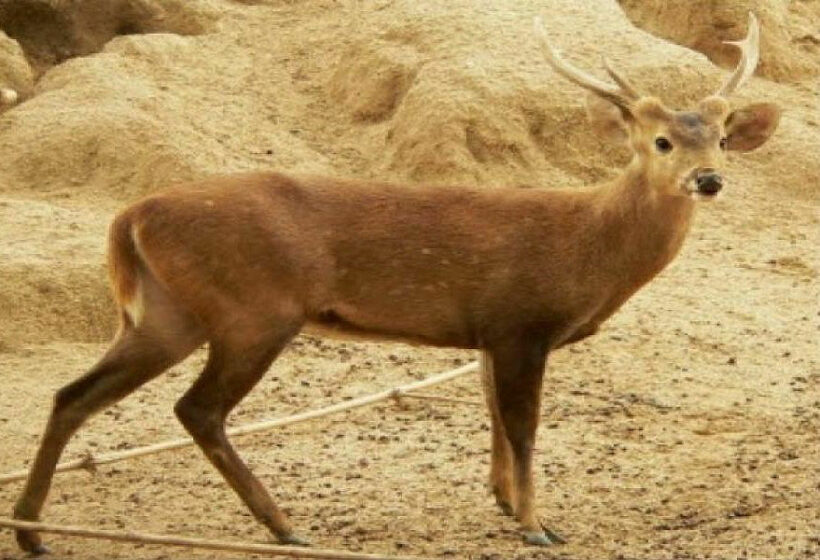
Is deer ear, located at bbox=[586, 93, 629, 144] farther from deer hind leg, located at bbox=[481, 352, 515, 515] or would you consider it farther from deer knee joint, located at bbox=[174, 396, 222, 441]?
deer knee joint, located at bbox=[174, 396, 222, 441]

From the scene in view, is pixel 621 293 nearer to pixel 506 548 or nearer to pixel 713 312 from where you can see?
pixel 506 548

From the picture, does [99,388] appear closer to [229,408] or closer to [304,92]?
[229,408]

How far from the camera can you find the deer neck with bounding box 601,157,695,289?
8.06 m

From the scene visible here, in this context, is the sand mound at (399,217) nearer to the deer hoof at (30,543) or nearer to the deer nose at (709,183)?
the deer hoof at (30,543)

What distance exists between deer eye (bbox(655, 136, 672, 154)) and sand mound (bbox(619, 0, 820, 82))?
597 centimetres

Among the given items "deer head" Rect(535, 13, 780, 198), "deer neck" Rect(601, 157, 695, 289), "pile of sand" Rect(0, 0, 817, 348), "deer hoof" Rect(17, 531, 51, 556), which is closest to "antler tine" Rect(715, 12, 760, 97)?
"deer head" Rect(535, 13, 780, 198)

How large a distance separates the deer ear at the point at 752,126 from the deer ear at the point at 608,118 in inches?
17.8

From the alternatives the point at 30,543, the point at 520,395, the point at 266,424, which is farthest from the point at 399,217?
the point at 30,543

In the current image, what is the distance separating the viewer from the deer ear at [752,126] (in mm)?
8453

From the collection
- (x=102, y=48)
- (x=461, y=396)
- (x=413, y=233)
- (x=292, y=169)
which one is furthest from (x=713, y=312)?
(x=102, y=48)

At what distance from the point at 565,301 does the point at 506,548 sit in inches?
38.1

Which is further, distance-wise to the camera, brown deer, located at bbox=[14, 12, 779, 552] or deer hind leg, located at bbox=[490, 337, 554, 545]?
deer hind leg, located at bbox=[490, 337, 554, 545]

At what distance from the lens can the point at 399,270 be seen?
25.8ft

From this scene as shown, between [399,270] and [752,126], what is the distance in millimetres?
1671
